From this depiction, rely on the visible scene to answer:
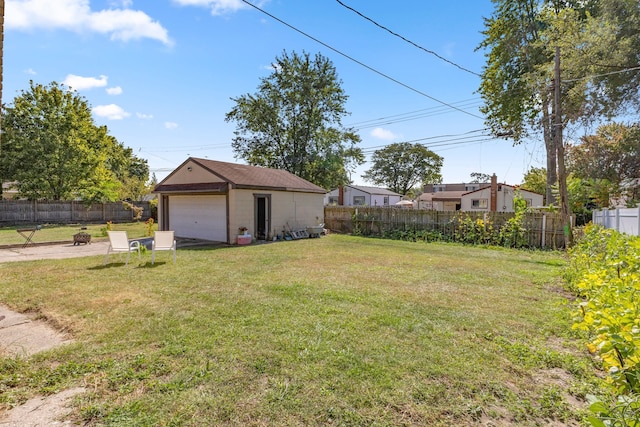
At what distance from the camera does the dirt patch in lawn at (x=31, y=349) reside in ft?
7.87

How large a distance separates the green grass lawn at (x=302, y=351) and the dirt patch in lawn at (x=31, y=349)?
124 millimetres

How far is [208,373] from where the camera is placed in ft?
9.87

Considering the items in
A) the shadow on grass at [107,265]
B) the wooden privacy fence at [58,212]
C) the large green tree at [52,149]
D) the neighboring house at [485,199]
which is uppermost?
the large green tree at [52,149]

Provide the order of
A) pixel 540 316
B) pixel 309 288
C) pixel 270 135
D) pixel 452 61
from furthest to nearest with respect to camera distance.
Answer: pixel 270 135, pixel 452 61, pixel 309 288, pixel 540 316

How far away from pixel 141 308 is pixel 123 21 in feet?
19.0

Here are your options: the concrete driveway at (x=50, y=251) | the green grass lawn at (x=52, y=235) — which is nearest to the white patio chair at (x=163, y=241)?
the concrete driveway at (x=50, y=251)

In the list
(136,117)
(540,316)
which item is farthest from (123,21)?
(136,117)

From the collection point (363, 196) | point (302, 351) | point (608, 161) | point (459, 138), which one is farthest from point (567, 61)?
point (363, 196)

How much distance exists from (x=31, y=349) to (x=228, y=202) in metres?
9.44

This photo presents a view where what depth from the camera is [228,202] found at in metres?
12.8

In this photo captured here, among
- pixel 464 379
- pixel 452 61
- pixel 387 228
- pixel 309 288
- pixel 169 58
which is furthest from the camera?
pixel 387 228

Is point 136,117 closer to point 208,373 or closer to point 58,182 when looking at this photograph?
point 58,182

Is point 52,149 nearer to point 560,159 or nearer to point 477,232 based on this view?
point 477,232

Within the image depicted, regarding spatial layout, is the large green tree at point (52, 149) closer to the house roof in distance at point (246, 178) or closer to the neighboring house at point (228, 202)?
the neighboring house at point (228, 202)
